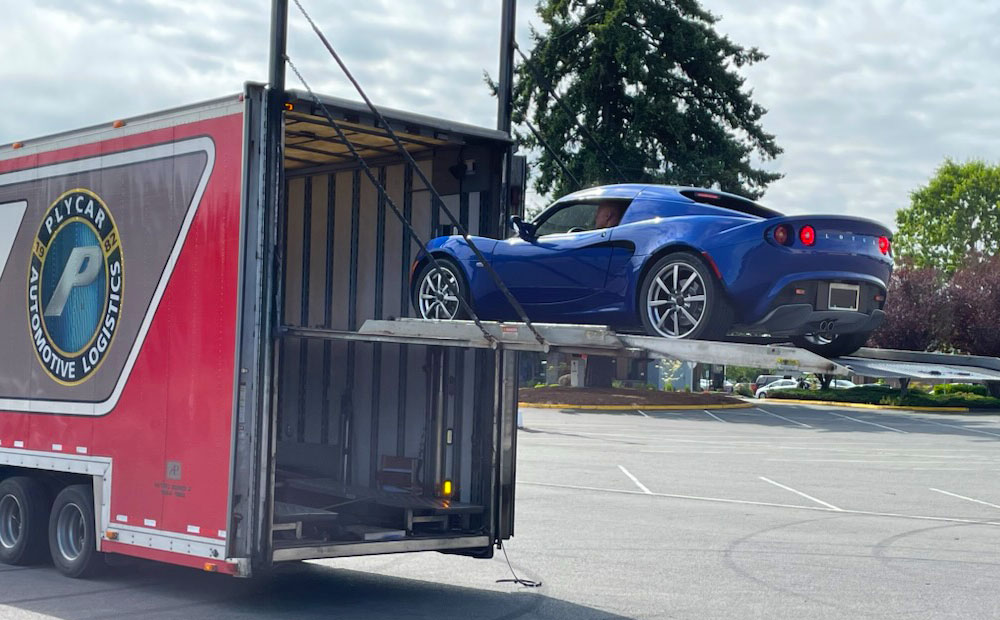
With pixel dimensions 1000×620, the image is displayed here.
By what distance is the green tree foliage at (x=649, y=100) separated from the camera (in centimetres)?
4025

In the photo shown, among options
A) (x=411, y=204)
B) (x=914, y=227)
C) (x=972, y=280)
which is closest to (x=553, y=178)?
(x=972, y=280)

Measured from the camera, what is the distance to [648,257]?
8.35m

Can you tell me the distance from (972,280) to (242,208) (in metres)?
44.1

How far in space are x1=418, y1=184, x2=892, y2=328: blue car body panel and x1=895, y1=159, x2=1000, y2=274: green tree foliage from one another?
71.9m

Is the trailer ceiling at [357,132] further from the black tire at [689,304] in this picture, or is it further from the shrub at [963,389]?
the shrub at [963,389]

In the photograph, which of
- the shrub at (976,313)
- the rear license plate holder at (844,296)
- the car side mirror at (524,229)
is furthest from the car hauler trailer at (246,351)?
the shrub at (976,313)

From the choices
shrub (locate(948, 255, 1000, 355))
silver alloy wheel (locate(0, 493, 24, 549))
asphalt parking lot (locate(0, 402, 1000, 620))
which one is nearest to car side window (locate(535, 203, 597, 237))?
asphalt parking lot (locate(0, 402, 1000, 620))

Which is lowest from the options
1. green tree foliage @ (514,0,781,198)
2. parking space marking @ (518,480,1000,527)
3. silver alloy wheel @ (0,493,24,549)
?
parking space marking @ (518,480,1000,527)

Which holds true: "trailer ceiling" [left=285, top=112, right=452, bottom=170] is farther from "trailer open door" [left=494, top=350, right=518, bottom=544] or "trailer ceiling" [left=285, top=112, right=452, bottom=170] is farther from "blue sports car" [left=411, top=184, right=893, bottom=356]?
"trailer open door" [left=494, top=350, right=518, bottom=544]

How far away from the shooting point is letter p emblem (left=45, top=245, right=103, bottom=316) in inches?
359

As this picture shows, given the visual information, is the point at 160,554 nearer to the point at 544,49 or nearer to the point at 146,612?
the point at 146,612

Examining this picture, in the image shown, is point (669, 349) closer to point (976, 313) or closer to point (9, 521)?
point (9, 521)

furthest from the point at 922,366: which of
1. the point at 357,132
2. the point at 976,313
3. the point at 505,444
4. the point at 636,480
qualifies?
the point at 976,313

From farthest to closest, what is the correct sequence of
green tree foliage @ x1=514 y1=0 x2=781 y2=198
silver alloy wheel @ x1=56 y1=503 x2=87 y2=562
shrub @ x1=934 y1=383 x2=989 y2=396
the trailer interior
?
shrub @ x1=934 y1=383 x2=989 y2=396 → green tree foliage @ x1=514 y1=0 x2=781 y2=198 → silver alloy wheel @ x1=56 y1=503 x2=87 y2=562 → the trailer interior
